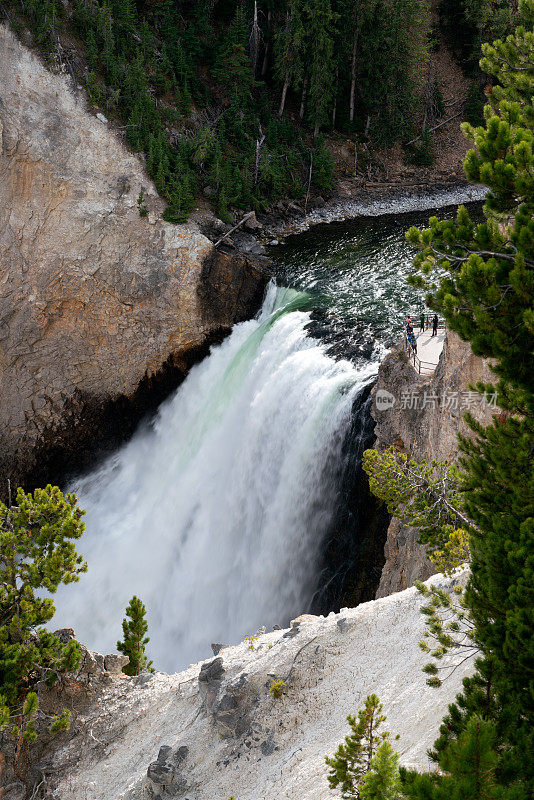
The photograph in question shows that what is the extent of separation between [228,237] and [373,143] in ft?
61.9

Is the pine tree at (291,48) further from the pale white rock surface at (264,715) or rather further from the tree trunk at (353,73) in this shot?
the pale white rock surface at (264,715)

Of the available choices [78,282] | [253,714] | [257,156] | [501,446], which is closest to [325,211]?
[257,156]

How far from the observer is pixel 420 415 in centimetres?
1537

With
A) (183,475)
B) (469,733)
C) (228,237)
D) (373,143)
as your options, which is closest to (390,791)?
(469,733)

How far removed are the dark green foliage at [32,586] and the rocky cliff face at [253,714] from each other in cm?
98

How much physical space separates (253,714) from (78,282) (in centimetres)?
1868

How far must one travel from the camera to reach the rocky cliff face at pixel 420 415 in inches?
499

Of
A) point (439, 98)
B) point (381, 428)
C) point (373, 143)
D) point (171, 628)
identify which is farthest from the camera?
point (439, 98)

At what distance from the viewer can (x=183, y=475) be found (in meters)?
22.2

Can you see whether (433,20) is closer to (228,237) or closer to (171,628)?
(228,237)

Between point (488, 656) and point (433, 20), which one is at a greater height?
point (433, 20)

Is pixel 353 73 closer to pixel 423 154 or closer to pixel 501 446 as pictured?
pixel 423 154

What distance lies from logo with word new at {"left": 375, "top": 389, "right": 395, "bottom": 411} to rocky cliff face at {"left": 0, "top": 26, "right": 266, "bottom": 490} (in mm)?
10770

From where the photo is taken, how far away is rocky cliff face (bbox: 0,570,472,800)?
8.79m
